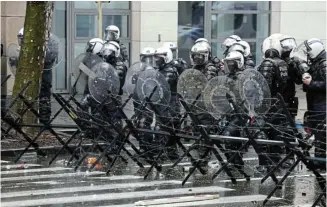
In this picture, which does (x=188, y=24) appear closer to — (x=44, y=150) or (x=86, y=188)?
(x=44, y=150)

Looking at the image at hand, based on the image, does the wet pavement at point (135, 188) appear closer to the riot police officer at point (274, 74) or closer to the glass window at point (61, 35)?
the riot police officer at point (274, 74)

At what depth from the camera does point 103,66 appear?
14.1m

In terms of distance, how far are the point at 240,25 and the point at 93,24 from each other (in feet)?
13.1

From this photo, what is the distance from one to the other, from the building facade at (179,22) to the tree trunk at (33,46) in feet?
19.4

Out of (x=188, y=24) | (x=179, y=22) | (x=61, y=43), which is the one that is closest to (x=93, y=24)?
(x=61, y=43)

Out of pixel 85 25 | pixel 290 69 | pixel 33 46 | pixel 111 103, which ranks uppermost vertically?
pixel 85 25

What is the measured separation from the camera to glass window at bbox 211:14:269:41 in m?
23.8

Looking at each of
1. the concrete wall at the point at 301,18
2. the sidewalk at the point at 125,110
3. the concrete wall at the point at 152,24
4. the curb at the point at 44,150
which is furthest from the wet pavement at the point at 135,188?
the concrete wall at the point at 301,18

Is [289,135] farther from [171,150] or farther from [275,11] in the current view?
[275,11]

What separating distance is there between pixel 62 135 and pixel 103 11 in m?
8.23

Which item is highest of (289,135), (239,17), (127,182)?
(239,17)

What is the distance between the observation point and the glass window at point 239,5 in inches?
930

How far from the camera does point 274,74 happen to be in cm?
1323

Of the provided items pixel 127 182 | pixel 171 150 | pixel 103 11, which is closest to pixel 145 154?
pixel 171 150
